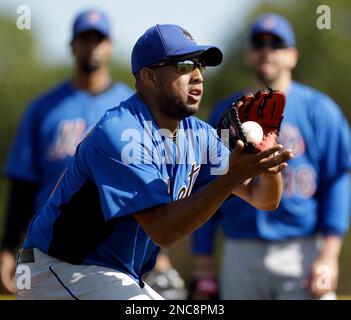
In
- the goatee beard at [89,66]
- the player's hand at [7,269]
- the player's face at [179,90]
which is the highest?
the player's face at [179,90]

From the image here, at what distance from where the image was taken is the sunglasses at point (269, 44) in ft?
→ 24.0

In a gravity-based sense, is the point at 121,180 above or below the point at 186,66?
below

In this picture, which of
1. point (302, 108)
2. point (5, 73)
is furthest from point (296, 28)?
point (302, 108)

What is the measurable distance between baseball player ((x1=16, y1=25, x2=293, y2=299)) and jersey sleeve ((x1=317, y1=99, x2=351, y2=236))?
2.27 meters

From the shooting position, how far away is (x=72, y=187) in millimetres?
4609

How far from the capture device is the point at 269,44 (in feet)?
24.0

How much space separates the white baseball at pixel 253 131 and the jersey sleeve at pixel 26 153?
3030mm

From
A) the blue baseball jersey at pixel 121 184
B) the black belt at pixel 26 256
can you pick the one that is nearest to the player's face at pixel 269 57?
the blue baseball jersey at pixel 121 184

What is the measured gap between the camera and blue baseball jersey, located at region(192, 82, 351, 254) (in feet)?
22.9

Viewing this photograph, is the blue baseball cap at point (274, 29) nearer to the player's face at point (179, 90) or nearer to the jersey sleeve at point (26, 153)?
the jersey sleeve at point (26, 153)

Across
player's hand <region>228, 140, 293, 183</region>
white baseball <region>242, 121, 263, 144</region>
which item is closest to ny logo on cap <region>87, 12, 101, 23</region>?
white baseball <region>242, 121, 263, 144</region>

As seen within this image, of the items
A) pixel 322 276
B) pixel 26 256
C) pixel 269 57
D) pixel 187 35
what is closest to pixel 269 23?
pixel 269 57

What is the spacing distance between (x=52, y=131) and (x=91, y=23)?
3.08 ft

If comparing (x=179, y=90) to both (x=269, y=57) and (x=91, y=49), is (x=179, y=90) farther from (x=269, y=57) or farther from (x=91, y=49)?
(x=91, y=49)
